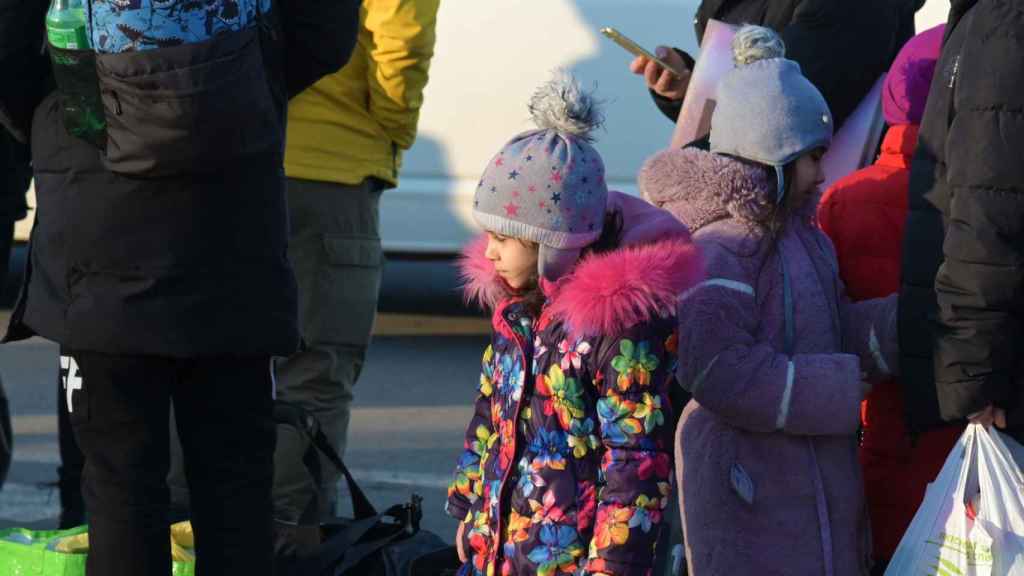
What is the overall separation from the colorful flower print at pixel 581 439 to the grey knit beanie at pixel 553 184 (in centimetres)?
27

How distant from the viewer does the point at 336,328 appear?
4320 mm

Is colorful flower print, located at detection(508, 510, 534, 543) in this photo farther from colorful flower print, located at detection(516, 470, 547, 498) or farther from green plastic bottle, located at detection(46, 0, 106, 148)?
green plastic bottle, located at detection(46, 0, 106, 148)

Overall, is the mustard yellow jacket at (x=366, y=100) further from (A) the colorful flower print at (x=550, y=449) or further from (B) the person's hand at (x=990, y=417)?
(B) the person's hand at (x=990, y=417)

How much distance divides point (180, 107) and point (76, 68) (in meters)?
0.23

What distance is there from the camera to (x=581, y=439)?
2.79 m

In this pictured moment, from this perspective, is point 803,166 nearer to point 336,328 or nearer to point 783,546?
point 783,546

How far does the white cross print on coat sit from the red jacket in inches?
59.9

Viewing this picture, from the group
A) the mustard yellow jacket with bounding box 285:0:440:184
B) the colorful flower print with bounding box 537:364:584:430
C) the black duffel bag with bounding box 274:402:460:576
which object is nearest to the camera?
the colorful flower print with bounding box 537:364:584:430

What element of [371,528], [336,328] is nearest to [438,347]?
[336,328]

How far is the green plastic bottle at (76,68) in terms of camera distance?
284cm

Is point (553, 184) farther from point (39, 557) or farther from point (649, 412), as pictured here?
point (39, 557)

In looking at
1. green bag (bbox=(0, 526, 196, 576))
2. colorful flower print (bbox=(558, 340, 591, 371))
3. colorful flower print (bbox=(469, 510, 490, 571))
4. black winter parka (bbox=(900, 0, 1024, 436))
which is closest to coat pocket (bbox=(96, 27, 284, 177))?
colorful flower print (bbox=(558, 340, 591, 371))

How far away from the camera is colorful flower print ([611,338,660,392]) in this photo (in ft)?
8.98

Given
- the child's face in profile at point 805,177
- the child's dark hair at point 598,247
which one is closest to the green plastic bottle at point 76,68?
the child's dark hair at point 598,247
